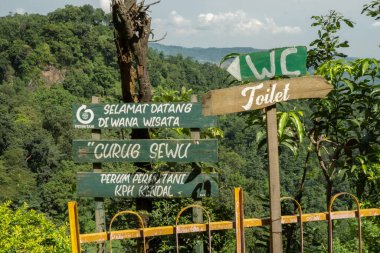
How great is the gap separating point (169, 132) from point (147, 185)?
846mm

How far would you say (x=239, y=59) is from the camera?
114 inches

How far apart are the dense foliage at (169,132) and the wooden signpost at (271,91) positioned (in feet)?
1.54

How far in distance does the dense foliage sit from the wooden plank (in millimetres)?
487

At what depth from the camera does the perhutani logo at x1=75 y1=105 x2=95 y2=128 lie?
4.33 metres

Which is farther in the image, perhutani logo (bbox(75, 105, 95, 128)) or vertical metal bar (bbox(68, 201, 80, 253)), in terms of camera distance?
perhutani logo (bbox(75, 105, 95, 128))

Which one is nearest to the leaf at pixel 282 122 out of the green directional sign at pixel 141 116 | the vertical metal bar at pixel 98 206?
the green directional sign at pixel 141 116

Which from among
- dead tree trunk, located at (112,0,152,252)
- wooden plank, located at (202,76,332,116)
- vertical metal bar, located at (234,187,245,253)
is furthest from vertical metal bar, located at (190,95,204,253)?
wooden plank, located at (202,76,332,116)

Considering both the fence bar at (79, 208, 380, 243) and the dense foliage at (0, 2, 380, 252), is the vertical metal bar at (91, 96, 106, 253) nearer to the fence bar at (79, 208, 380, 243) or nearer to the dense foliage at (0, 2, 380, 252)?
the dense foliage at (0, 2, 380, 252)

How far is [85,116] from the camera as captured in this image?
435cm

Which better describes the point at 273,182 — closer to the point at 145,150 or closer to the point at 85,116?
the point at 145,150

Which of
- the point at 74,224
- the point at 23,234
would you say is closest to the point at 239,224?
the point at 74,224

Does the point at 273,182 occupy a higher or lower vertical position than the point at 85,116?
lower

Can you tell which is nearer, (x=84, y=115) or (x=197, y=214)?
(x=197, y=214)

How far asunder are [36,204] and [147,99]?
35.8 metres
